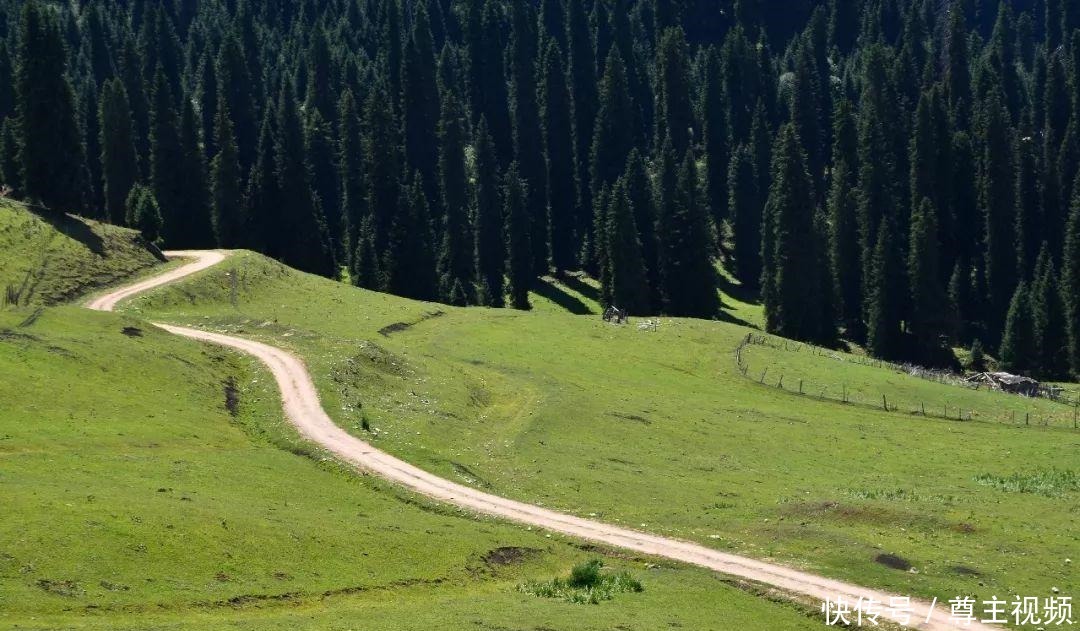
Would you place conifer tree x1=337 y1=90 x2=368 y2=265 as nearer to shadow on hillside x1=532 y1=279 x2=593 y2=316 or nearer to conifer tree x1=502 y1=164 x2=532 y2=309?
conifer tree x1=502 y1=164 x2=532 y2=309

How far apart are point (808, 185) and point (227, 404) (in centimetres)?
9613

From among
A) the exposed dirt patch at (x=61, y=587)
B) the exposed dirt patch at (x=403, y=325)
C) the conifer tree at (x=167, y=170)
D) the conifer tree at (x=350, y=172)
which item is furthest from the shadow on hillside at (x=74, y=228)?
the exposed dirt patch at (x=61, y=587)

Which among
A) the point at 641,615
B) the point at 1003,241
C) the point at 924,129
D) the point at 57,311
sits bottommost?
the point at 641,615

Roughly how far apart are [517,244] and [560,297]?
30.9 feet

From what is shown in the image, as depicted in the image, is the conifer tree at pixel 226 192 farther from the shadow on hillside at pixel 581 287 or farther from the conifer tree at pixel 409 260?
the shadow on hillside at pixel 581 287

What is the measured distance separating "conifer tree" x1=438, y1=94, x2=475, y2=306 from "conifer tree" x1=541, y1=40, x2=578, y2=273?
15.6 meters

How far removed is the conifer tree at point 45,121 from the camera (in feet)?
355

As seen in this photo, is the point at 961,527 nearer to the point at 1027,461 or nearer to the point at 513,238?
the point at 1027,461

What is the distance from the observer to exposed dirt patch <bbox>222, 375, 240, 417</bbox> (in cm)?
6825

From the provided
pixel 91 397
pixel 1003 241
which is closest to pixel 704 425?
pixel 91 397

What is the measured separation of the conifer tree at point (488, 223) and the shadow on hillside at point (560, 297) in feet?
18.4

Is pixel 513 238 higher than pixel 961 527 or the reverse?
higher

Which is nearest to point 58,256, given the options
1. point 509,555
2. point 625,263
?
point 509,555

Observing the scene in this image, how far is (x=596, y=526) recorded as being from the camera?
178 ft
